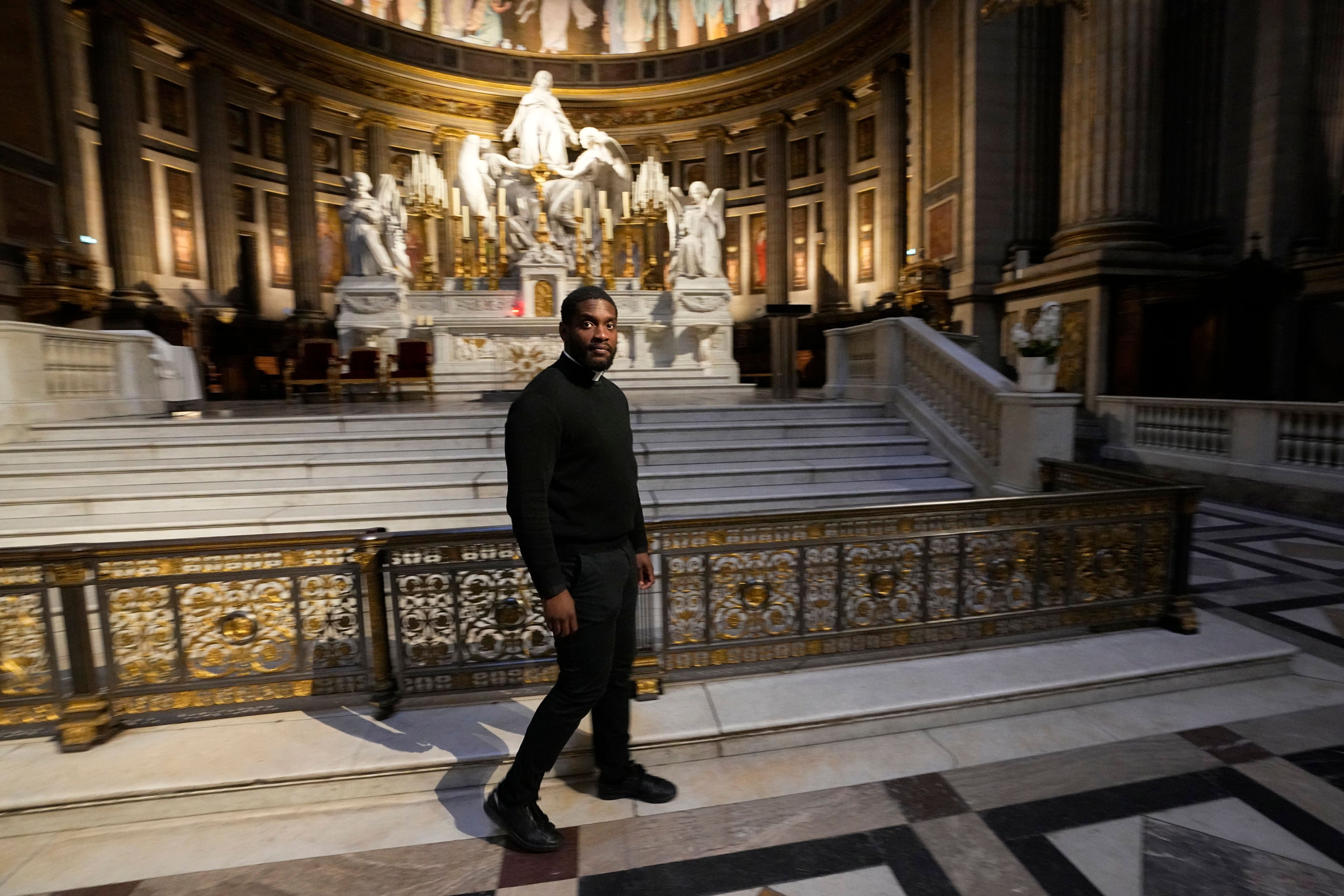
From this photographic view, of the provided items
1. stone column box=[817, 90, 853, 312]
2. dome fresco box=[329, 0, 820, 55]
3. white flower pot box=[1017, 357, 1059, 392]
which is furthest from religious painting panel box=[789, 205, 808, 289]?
white flower pot box=[1017, 357, 1059, 392]

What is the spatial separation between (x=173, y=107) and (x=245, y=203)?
9.29 feet

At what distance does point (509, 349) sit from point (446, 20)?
18.0 metres

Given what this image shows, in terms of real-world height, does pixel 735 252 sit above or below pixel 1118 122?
above

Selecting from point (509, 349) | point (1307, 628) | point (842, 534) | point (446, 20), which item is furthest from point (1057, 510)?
point (446, 20)

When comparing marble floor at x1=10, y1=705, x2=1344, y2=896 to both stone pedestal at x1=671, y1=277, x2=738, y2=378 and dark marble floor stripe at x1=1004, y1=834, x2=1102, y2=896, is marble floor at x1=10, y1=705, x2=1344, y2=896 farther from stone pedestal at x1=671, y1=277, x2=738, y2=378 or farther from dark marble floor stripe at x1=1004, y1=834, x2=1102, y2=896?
stone pedestal at x1=671, y1=277, x2=738, y2=378

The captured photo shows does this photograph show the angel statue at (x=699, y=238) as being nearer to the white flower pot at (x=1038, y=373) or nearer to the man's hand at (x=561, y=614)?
the white flower pot at (x=1038, y=373)

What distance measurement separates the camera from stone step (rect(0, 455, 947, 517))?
5.73 metres

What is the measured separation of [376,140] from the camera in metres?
21.1

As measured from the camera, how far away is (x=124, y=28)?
15320mm

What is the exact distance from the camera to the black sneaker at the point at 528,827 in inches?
83.9

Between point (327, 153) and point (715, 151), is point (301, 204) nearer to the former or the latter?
point (327, 153)

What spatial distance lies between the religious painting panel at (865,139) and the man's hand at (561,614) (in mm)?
21961

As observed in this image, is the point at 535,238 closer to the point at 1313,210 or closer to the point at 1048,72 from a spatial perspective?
the point at 1048,72

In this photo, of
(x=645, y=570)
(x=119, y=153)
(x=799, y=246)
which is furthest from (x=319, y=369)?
(x=799, y=246)
